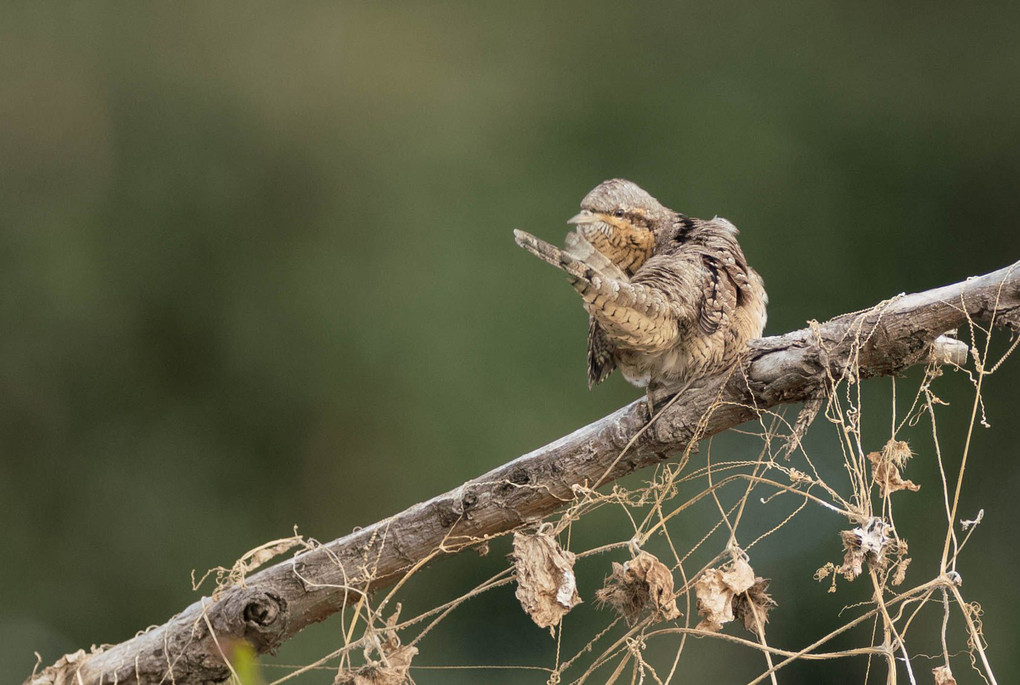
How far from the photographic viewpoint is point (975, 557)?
15.0 feet

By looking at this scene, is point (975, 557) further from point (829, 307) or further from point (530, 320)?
point (530, 320)

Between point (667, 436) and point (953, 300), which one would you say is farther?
point (667, 436)

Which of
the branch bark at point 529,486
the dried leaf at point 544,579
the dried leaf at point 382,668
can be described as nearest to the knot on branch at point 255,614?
the branch bark at point 529,486

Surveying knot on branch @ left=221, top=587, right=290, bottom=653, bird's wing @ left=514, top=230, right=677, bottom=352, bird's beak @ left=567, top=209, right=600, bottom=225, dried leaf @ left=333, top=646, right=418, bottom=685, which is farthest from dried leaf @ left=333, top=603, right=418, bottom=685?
bird's beak @ left=567, top=209, right=600, bottom=225

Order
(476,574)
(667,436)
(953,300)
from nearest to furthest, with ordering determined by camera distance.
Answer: (953,300) → (667,436) → (476,574)

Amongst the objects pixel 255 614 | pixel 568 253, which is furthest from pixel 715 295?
pixel 255 614

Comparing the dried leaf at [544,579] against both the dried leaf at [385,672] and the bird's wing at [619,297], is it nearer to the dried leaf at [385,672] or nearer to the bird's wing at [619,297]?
the dried leaf at [385,672]

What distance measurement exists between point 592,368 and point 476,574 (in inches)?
119

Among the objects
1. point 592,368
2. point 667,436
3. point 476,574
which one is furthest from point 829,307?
point 667,436

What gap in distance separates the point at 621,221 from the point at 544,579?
71cm

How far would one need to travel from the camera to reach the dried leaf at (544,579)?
4.14ft

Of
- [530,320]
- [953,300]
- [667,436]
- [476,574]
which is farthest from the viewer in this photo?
[476,574]

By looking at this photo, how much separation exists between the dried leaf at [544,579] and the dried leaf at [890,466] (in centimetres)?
40

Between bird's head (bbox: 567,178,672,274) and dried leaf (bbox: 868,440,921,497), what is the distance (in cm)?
62
